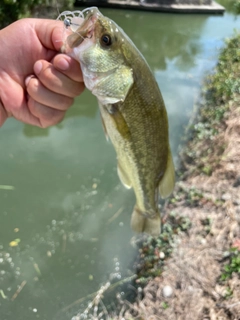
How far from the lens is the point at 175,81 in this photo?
8.04 metres

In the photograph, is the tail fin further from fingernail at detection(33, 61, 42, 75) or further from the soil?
fingernail at detection(33, 61, 42, 75)

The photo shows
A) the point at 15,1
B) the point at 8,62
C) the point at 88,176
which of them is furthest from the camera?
the point at 15,1

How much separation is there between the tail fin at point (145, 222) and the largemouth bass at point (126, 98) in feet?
0.99

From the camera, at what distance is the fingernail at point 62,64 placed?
1.48 m

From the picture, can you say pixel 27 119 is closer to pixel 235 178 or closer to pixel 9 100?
pixel 9 100

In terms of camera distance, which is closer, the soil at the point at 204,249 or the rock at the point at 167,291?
the soil at the point at 204,249

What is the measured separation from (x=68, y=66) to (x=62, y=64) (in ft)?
0.09

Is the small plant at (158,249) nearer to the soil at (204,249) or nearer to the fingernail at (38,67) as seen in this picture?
the soil at (204,249)

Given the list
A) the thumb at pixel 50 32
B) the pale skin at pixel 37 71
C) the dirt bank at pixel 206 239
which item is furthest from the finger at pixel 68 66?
the dirt bank at pixel 206 239

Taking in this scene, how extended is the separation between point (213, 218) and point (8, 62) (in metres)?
2.82

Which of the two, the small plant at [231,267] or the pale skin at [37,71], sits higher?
the pale skin at [37,71]

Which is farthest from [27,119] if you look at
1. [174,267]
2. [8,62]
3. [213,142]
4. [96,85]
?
[213,142]

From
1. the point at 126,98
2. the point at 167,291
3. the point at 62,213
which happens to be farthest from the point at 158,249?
the point at 126,98

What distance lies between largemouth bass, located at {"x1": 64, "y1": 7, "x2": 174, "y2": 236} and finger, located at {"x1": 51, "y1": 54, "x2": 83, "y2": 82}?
5 cm
